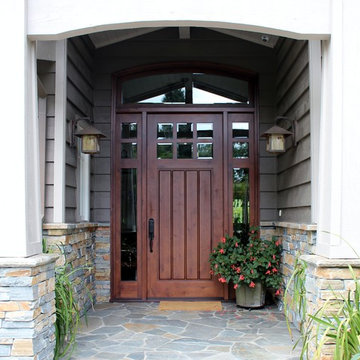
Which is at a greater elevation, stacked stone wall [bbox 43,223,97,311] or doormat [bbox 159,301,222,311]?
stacked stone wall [bbox 43,223,97,311]

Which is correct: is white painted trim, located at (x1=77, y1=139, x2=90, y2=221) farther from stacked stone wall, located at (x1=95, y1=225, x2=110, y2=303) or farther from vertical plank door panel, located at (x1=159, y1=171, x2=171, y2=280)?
vertical plank door panel, located at (x1=159, y1=171, x2=171, y2=280)

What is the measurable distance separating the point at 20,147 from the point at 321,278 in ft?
6.66

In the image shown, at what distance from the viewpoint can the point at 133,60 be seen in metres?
5.37

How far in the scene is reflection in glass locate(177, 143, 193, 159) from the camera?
17.5ft

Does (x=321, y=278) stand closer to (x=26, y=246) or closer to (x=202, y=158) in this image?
(x=26, y=246)

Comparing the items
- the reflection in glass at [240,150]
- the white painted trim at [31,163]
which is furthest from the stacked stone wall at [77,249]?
the reflection in glass at [240,150]

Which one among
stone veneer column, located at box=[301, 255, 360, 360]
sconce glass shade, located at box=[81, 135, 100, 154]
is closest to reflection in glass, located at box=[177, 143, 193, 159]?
sconce glass shade, located at box=[81, 135, 100, 154]

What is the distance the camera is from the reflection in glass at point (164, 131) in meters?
5.36

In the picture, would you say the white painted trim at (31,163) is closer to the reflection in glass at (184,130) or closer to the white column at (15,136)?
the white column at (15,136)

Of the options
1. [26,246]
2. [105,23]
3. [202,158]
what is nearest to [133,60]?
[202,158]

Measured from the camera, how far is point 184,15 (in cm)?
294

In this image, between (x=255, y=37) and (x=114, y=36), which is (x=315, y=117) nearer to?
(x=255, y=37)

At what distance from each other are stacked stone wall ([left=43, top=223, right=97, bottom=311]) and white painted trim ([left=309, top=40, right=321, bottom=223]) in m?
1.92

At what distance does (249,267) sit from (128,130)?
210cm
